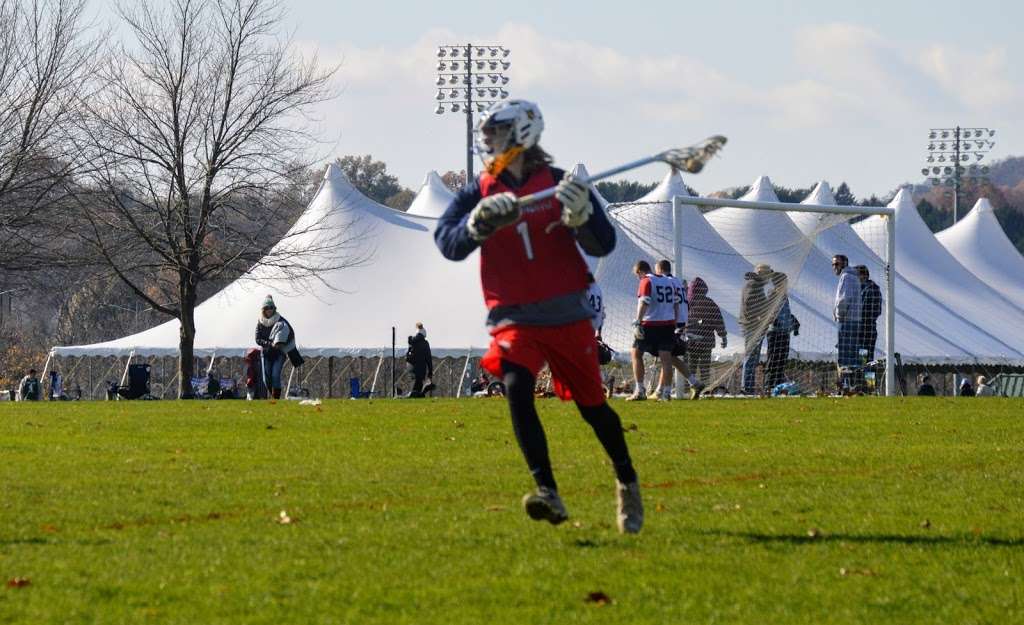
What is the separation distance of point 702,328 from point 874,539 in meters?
18.9

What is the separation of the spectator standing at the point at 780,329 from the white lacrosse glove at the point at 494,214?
62.4ft

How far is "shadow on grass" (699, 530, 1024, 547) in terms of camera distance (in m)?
7.34

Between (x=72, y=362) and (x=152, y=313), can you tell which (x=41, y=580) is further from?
(x=152, y=313)

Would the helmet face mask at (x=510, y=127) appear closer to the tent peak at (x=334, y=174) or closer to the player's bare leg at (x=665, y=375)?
the player's bare leg at (x=665, y=375)

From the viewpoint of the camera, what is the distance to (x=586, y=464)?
11133 millimetres

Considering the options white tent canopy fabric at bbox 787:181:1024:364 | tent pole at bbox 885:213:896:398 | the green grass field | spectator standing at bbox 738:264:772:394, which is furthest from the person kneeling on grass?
white tent canopy fabric at bbox 787:181:1024:364

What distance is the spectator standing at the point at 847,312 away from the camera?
2502 centimetres

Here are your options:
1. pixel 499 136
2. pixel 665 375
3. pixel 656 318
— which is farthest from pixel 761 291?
pixel 499 136

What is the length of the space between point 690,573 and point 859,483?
3757 mm

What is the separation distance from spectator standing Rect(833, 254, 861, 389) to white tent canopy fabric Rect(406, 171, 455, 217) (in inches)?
830

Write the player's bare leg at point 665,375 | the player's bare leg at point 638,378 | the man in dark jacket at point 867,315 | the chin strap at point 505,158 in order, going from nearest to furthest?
the chin strap at point 505,158
the player's bare leg at point 665,375
the player's bare leg at point 638,378
the man in dark jacket at point 867,315

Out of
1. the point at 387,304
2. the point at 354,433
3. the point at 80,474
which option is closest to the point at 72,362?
the point at 387,304

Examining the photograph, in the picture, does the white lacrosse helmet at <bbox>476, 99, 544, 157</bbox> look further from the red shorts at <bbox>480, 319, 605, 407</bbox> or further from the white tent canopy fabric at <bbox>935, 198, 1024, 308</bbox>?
the white tent canopy fabric at <bbox>935, 198, 1024, 308</bbox>

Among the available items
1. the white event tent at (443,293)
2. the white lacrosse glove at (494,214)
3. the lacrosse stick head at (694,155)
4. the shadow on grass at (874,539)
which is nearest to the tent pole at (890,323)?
the white event tent at (443,293)
